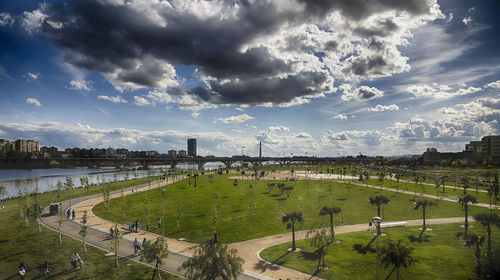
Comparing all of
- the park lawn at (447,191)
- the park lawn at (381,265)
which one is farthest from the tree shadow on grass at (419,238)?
the park lawn at (447,191)

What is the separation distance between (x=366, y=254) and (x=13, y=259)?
161ft

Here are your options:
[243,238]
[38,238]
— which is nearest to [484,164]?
[243,238]

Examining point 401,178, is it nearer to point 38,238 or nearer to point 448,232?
point 448,232

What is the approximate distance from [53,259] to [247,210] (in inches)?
1592

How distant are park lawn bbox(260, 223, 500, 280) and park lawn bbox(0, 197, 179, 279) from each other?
16.9 m

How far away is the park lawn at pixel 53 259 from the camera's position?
31.7m

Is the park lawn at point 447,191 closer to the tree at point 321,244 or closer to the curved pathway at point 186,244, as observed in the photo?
the curved pathway at point 186,244

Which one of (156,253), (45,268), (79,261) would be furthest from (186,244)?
(45,268)

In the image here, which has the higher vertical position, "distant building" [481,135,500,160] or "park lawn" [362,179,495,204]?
"distant building" [481,135,500,160]

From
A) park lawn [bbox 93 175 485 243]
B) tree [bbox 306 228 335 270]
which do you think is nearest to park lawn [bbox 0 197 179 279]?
park lawn [bbox 93 175 485 243]

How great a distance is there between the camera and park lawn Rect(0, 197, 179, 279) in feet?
104

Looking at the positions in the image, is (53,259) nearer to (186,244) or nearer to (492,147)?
(186,244)

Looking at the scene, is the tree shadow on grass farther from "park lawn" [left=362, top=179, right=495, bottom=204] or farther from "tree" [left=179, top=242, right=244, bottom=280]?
"park lawn" [left=362, top=179, right=495, bottom=204]

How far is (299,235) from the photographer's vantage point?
47031 millimetres
